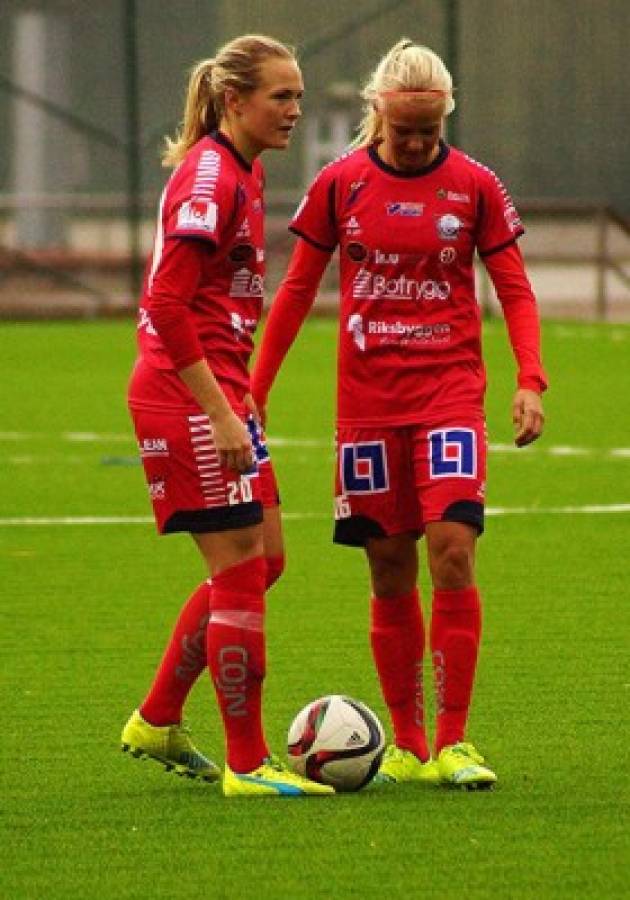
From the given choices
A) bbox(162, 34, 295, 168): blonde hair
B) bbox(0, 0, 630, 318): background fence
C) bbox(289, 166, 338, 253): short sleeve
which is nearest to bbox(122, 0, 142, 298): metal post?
bbox(0, 0, 630, 318): background fence

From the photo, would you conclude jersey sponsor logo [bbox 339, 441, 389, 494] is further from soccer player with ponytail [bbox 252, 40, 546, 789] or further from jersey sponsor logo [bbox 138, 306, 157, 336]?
jersey sponsor logo [bbox 138, 306, 157, 336]

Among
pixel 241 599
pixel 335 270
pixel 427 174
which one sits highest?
pixel 427 174

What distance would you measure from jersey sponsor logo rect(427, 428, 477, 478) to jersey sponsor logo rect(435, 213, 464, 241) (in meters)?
0.54

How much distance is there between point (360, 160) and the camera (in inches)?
292

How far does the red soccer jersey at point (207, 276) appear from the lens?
6.74 m

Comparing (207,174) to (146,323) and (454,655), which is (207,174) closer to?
(146,323)

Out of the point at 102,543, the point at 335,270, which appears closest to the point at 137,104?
the point at 335,270

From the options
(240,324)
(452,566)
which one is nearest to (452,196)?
(240,324)

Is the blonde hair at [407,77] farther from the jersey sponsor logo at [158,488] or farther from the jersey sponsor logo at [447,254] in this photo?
the jersey sponsor logo at [158,488]

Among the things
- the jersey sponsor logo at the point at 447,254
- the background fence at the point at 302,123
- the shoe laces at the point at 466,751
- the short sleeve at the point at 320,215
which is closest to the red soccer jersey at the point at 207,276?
the short sleeve at the point at 320,215

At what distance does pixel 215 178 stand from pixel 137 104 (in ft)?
84.3

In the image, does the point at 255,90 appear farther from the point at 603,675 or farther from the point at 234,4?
the point at 234,4

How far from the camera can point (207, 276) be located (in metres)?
6.92

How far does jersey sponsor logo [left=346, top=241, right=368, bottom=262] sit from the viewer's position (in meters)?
7.36
